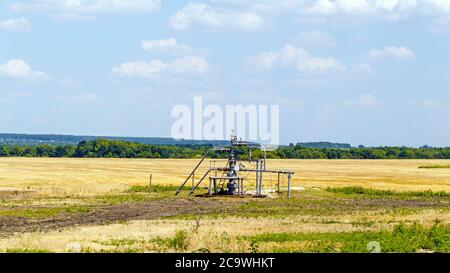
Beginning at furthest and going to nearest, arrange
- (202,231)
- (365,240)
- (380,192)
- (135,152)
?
1. (135,152)
2. (380,192)
3. (202,231)
4. (365,240)

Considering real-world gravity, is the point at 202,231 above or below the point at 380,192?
above

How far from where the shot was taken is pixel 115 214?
41469 mm

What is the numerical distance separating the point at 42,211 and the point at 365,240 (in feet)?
69.5

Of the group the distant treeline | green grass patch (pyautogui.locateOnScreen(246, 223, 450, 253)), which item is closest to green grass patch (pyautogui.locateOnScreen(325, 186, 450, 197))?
green grass patch (pyautogui.locateOnScreen(246, 223, 450, 253))

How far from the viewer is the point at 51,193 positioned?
2285 inches

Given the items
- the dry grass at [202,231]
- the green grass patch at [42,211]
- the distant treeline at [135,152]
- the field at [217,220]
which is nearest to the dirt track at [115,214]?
the field at [217,220]

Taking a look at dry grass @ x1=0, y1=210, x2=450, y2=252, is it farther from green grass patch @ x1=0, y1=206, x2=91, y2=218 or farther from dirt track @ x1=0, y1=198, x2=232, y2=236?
green grass patch @ x1=0, y1=206, x2=91, y2=218

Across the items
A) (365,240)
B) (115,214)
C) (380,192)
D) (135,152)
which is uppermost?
(135,152)

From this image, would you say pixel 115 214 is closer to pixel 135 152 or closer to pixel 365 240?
pixel 365 240

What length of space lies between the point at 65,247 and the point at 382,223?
15.9 metres

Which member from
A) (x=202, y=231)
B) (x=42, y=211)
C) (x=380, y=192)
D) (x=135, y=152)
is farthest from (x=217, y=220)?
(x=135, y=152)

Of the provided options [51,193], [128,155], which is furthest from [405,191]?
[128,155]

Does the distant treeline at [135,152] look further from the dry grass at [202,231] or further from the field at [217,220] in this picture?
the dry grass at [202,231]
